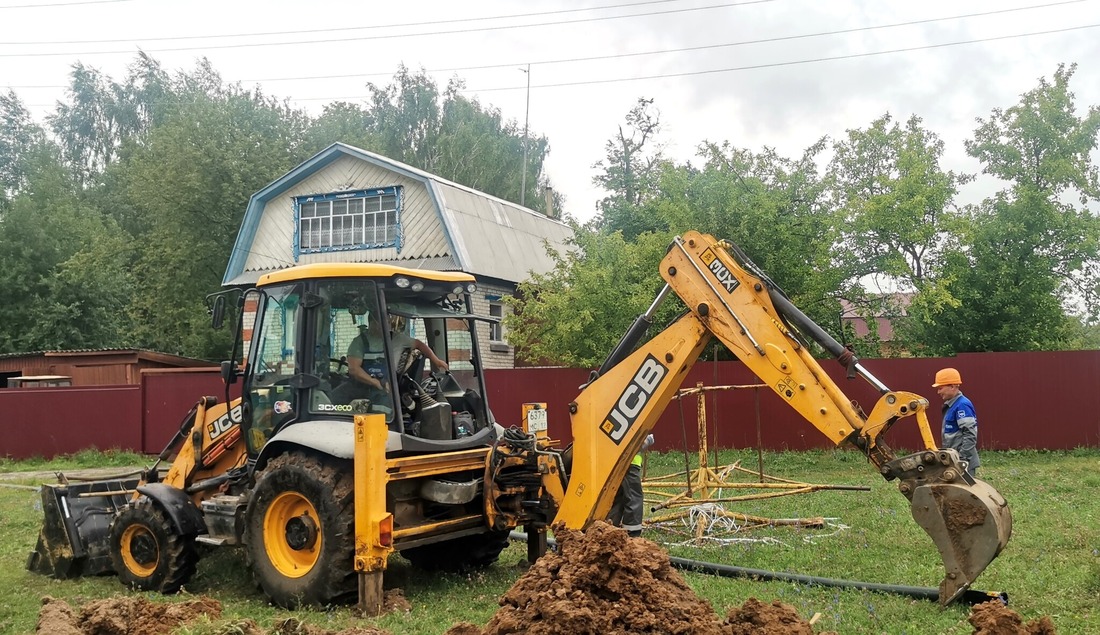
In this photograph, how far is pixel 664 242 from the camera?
53.9 ft

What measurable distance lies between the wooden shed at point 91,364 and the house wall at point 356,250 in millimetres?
3971

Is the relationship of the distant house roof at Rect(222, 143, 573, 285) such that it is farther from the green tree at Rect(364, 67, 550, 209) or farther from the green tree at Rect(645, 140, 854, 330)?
the green tree at Rect(364, 67, 550, 209)

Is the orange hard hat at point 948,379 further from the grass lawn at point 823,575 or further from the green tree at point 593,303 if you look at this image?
the green tree at point 593,303

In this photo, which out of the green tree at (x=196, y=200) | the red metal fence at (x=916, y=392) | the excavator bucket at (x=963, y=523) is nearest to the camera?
the excavator bucket at (x=963, y=523)

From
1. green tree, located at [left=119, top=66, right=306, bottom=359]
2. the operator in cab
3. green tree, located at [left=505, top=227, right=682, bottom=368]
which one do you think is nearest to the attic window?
green tree, located at [left=119, top=66, right=306, bottom=359]

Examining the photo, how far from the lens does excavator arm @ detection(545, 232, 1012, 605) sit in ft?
17.8

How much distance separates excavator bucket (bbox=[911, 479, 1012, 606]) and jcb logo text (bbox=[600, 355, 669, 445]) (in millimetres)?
1985

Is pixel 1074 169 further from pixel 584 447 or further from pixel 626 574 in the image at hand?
pixel 626 574

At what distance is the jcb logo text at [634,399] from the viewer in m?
6.67

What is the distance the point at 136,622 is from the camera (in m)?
5.29

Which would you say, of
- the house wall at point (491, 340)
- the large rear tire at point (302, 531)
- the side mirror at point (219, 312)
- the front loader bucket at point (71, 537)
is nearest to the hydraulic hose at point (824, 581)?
the large rear tire at point (302, 531)

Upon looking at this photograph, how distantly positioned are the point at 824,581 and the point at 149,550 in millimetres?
5322

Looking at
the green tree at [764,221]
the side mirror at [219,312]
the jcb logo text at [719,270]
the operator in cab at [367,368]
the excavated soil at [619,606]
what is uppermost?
the green tree at [764,221]

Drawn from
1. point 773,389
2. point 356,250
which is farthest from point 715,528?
point 356,250
